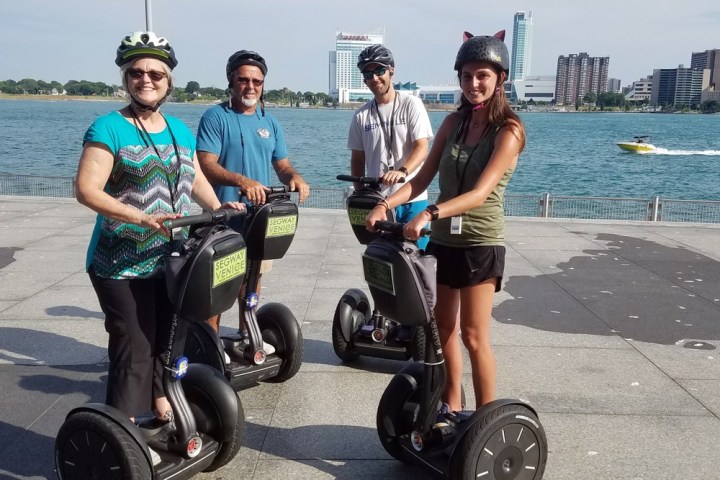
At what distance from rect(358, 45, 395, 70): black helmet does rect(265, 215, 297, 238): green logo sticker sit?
3.77 ft

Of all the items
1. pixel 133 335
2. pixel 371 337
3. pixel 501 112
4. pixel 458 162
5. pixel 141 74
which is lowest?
pixel 371 337

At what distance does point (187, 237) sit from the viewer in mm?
3160

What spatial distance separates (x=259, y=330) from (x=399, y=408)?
1.36 meters

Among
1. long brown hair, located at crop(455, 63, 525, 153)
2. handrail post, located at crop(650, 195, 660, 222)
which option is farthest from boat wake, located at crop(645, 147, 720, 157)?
long brown hair, located at crop(455, 63, 525, 153)

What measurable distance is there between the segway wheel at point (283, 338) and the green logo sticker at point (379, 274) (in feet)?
5.20

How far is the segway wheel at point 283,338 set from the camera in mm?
4438

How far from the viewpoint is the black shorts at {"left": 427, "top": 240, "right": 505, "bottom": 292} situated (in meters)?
3.18

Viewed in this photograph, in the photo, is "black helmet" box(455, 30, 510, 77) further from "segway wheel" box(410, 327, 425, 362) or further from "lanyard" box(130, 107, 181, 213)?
"segway wheel" box(410, 327, 425, 362)

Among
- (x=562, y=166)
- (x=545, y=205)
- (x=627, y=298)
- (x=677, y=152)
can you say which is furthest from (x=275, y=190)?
Result: (x=677, y=152)

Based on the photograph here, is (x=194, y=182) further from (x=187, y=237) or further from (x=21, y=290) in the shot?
(x=21, y=290)

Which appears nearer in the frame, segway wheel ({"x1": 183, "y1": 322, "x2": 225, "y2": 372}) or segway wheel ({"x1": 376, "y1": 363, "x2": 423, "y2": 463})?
segway wheel ({"x1": 376, "y1": 363, "x2": 423, "y2": 463})

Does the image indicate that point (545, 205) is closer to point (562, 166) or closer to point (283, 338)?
point (283, 338)

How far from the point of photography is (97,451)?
2.85m

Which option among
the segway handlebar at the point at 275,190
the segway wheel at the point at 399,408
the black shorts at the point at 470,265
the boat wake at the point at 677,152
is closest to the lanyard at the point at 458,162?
the black shorts at the point at 470,265
